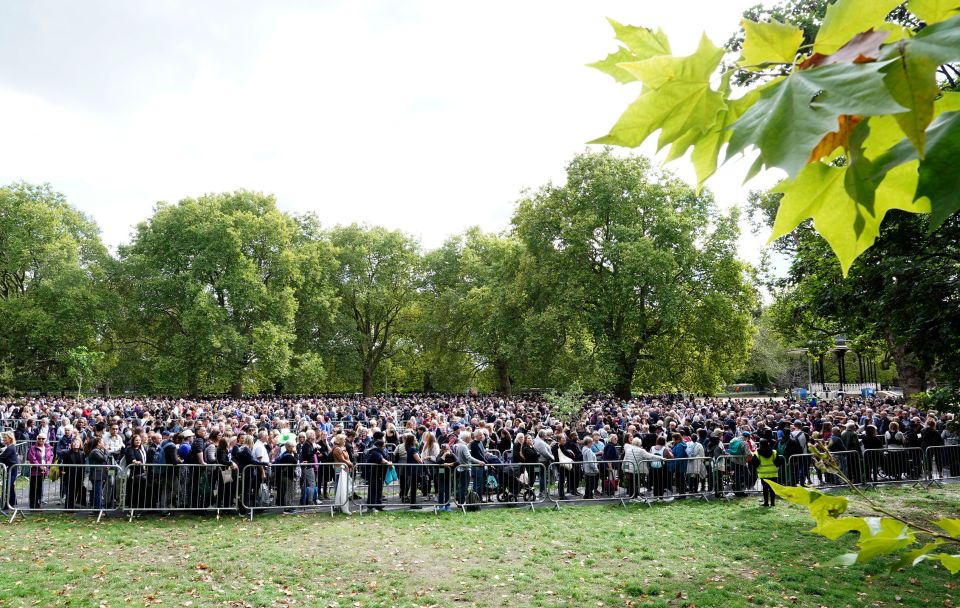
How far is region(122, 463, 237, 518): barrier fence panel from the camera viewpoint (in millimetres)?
12250

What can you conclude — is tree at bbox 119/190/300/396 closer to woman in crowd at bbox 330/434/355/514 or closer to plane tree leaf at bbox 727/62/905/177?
woman in crowd at bbox 330/434/355/514

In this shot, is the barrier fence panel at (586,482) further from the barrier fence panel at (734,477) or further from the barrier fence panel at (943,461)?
the barrier fence panel at (943,461)

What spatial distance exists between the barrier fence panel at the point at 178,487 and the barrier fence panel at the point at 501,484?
472 centimetres

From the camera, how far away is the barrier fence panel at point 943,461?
51.5 ft

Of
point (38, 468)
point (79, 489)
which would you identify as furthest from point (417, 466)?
point (38, 468)

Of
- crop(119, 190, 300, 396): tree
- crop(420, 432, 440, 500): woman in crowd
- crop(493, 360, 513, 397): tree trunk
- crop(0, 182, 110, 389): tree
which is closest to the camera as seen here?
crop(420, 432, 440, 500): woman in crowd

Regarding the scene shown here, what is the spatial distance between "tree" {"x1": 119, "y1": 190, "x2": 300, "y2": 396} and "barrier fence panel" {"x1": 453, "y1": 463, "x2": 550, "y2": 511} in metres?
31.2

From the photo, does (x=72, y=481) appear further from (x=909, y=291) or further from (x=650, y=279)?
(x=650, y=279)

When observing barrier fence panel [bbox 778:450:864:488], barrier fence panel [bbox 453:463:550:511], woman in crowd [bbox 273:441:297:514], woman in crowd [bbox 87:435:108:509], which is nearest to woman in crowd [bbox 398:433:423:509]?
barrier fence panel [bbox 453:463:550:511]

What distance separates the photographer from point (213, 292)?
44375 mm

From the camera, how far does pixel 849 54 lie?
0.70 metres

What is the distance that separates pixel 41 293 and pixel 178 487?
4176 centimetres

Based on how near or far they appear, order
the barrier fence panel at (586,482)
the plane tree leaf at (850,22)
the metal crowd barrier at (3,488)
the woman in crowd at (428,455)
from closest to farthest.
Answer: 1. the plane tree leaf at (850,22)
2. the metal crowd barrier at (3,488)
3. the woman in crowd at (428,455)
4. the barrier fence panel at (586,482)

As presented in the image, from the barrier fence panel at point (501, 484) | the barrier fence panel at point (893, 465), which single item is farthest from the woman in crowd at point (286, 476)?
the barrier fence panel at point (893, 465)
